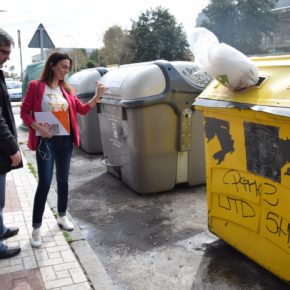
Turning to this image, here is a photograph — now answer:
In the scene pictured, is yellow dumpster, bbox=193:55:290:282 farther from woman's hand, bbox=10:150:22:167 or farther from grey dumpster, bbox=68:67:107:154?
grey dumpster, bbox=68:67:107:154

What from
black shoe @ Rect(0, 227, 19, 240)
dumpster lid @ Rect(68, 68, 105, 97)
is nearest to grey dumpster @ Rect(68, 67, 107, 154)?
dumpster lid @ Rect(68, 68, 105, 97)

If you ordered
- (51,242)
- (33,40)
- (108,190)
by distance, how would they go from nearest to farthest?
(51,242), (108,190), (33,40)

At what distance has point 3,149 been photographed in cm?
277

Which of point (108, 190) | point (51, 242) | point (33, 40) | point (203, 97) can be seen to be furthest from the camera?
point (33, 40)

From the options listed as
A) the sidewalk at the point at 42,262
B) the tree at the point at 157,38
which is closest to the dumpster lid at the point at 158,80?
the sidewalk at the point at 42,262

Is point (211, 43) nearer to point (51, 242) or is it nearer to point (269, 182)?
point (269, 182)

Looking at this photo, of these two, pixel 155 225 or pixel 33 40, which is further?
pixel 33 40

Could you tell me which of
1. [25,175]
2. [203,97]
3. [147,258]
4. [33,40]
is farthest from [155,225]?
[33,40]

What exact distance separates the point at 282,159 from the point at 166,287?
1.23 metres

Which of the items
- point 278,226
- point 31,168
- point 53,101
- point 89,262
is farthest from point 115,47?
point 278,226

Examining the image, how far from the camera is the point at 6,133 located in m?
2.71

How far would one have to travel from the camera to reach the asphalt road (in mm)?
2920

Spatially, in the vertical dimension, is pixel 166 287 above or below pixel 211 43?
below

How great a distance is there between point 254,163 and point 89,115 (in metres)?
4.43
